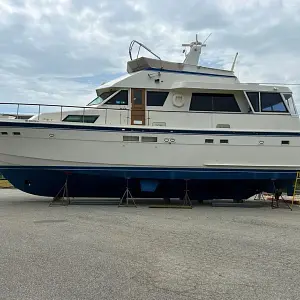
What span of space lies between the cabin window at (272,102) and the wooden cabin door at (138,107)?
167 inches

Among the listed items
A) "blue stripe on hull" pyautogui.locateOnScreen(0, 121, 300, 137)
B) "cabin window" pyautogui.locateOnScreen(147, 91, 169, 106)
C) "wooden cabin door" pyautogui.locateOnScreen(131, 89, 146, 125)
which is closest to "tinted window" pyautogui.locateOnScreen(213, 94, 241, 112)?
"blue stripe on hull" pyautogui.locateOnScreen(0, 121, 300, 137)

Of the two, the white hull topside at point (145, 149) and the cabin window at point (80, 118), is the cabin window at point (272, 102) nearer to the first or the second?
the white hull topside at point (145, 149)

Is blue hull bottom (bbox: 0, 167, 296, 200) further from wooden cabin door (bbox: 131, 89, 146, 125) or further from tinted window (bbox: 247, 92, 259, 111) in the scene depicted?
tinted window (bbox: 247, 92, 259, 111)

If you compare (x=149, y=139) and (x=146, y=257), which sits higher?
(x=149, y=139)

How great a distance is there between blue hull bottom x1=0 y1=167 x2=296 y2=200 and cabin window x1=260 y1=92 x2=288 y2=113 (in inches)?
88.5

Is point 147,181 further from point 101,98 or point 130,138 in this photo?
point 101,98

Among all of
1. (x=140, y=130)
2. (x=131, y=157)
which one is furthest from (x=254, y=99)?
(x=131, y=157)

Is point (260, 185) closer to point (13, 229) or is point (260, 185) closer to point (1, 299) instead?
point (13, 229)

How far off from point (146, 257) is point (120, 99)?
7989 mm

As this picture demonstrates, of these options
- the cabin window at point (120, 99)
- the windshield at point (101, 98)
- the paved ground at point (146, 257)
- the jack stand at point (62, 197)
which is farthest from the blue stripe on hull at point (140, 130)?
the paved ground at point (146, 257)

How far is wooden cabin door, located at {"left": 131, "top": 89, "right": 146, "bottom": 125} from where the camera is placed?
12508 millimetres

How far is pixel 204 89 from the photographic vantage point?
12.9 m

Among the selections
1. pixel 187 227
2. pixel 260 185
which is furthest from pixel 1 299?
pixel 260 185

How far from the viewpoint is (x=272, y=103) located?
522 inches
